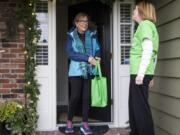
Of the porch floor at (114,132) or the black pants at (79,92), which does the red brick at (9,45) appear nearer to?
the black pants at (79,92)

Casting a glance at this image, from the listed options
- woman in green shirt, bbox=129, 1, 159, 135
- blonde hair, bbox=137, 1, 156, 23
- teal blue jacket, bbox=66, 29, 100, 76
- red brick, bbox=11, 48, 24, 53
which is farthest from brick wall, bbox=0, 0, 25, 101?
blonde hair, bbox=137, 1, 156, 23

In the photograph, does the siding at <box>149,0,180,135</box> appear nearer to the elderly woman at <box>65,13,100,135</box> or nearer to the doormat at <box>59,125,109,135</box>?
the doormat at <box>59,125,109,135</box>

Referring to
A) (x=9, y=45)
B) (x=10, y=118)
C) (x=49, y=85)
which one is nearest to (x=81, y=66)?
(x=49, y=85)

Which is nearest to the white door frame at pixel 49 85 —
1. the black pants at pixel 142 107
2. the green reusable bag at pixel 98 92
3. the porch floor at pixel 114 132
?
the porch floor at pixel 114 132

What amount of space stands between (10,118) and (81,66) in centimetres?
117

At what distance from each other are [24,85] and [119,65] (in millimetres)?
1400

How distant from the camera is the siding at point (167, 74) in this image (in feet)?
16.8

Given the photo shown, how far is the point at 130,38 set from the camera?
258 inches

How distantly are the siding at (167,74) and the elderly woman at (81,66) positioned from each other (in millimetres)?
890

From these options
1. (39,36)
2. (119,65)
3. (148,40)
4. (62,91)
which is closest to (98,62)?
(119,65)

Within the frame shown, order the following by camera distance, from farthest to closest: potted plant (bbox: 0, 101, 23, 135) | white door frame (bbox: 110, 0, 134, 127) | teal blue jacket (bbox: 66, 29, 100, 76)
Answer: white door frame (bbox: 110, 0, 134, 127) < teal blue jacket (bbox: 66, 29, 100, 76) < potted plant (bbox: 0, 101, 23, 135)

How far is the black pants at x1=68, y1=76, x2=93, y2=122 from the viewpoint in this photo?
6.14m

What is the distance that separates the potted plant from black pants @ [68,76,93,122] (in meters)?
0.71

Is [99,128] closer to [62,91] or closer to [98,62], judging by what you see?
[98,62]
